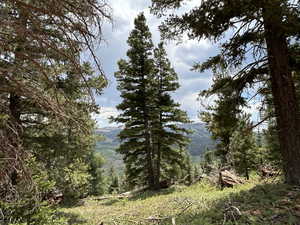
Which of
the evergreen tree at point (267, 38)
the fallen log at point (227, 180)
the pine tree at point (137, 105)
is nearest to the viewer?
the evergreen tree at point (267, 38)

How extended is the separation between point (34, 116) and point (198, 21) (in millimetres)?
7099

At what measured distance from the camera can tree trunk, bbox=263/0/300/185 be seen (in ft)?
20.4

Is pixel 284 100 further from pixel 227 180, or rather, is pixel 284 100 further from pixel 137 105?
pixel 137 105

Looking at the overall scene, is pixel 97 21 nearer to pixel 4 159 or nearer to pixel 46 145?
pixel 4 159

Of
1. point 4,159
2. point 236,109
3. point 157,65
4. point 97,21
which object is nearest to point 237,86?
point 236,109

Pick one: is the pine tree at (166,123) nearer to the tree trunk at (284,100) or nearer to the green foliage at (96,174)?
the tree trunk at (284,100)

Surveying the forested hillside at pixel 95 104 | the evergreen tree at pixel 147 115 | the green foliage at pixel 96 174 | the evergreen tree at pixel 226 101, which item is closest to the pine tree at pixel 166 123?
the evergreen tree at pixel 147 115

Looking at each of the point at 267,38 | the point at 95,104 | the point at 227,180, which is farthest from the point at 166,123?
the point at 95,104

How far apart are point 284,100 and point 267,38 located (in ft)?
6.58

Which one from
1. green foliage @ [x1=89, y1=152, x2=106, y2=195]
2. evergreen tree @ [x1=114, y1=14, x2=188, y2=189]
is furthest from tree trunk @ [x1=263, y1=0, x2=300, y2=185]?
green foliage @ [x1=89, y1=152, x2=106, y2=195]

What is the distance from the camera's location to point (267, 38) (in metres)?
6.84

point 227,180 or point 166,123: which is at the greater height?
point 166,123

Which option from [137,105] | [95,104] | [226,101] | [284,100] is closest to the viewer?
[95,104]

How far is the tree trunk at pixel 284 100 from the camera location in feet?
20.4
